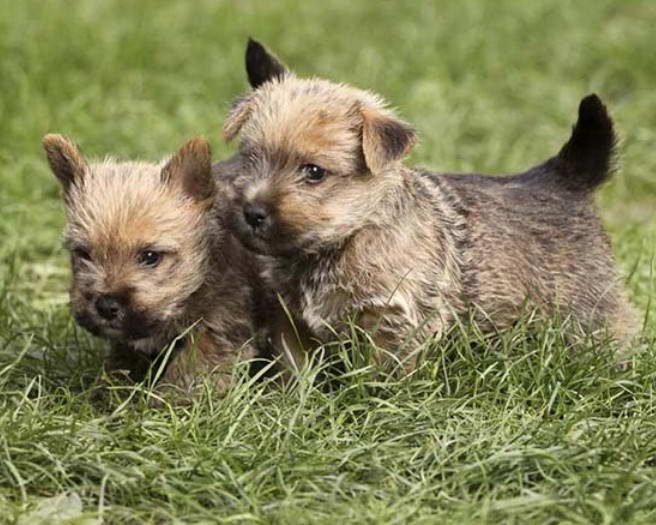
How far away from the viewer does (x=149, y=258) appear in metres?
6.19

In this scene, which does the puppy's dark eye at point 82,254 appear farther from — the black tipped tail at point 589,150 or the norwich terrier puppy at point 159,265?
the black tipped tail at point 589,150

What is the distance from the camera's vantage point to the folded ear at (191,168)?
637 centimetres

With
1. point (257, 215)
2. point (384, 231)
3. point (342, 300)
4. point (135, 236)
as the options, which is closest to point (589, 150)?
point (384, 231)

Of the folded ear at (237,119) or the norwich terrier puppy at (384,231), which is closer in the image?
the norwich terrier puppy at (384,231)

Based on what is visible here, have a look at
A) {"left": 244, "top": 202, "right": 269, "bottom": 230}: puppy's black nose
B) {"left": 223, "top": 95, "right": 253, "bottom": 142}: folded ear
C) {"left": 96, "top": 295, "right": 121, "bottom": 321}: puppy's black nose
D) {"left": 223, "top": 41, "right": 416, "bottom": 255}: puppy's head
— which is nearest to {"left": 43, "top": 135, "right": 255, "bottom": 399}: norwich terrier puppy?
{"left": 96, "top": 295, "right": 121, "bottom": 321}: puppy's black nose

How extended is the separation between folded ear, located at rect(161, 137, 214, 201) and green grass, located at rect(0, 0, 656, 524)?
95cm

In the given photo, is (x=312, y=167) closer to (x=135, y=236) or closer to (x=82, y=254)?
(x=135, y=236)

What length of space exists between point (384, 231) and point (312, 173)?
431mm

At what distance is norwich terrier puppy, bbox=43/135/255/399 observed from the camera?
610cm

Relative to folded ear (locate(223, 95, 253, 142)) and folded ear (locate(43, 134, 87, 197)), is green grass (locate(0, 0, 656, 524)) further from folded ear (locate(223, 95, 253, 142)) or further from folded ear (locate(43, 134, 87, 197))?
folded ear (locate(223, 95, 253, 142))

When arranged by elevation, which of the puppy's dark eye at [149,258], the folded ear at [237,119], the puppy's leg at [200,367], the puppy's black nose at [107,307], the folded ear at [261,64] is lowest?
the puppy's leg at [200,367]

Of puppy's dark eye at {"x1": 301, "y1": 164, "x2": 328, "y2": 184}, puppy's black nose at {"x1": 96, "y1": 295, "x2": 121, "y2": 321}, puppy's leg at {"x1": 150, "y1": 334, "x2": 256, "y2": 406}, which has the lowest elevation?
puppy's leg at {"x1": 150, "y1": 334, "x2": 256, "y2": 406}

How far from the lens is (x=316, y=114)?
6160mm

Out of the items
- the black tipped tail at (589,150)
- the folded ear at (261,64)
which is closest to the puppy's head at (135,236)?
the folded ear at (261,64)
